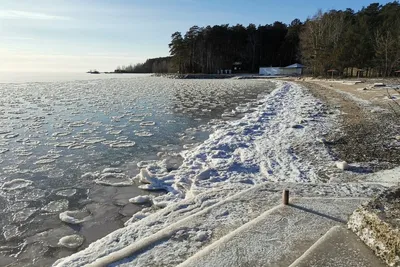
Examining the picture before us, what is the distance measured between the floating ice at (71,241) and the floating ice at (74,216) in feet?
1.48

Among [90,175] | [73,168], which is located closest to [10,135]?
[73,168]

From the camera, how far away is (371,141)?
8508 millimetres

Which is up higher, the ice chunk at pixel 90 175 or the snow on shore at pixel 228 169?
the snow on shore at pixel 228 169

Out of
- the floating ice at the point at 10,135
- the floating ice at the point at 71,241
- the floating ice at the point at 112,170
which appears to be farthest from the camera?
the floating ice at the point at 10,135

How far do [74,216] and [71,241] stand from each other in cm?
78

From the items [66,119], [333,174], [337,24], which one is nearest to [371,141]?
[333,174]

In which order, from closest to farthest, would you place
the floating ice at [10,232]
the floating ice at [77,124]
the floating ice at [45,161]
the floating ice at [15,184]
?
the floating ice at [10,232]
the floating ice at [15,184]
the floating ice at [45,161]
the floating ice at [77,124]

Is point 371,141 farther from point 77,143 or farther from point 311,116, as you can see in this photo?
point 77,143

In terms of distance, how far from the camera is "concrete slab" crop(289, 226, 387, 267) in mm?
2945

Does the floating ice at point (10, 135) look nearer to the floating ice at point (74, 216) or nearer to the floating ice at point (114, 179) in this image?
the floating ice at point (114, 179)

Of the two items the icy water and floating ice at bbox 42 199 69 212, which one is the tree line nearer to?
the icy water

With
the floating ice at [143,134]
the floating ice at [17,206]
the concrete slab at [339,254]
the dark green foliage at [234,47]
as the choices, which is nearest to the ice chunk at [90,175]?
the floating ice at [17,206]

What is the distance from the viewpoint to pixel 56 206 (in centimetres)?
518

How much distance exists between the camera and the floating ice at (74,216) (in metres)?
4.73
